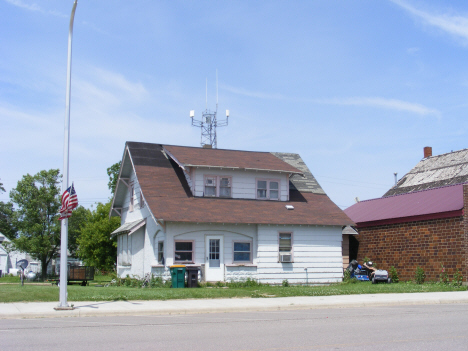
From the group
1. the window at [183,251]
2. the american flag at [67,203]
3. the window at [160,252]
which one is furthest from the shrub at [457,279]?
the american flag at [67,203]

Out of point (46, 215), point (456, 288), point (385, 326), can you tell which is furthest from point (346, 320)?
point (46, 215)

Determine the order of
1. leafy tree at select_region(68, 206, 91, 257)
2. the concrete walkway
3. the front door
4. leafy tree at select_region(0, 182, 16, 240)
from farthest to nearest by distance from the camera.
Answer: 1. leafy tree at select_region(0, 182, 16, 240)
2. leafy tree at select_region(68, 206, 91, 257)
3. the front door
4. the concrete walkway

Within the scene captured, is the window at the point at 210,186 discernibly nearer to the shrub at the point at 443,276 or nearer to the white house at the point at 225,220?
the white house at the point at 225,220

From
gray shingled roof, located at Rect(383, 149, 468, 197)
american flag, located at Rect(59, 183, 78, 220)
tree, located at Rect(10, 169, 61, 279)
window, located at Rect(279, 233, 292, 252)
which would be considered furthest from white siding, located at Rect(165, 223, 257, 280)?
tree, located at Rect(10, 169, 61, 279)

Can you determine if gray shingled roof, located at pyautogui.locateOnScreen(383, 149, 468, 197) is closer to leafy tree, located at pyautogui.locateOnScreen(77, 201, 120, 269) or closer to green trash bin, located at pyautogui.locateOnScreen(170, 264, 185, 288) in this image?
green trash bin, located at pyautogui.locateOnScreen(170, 264, 185, 288)

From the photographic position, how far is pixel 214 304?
55.7 ft

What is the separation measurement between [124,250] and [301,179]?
1114 centimetres

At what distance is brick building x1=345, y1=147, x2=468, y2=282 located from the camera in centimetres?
2453

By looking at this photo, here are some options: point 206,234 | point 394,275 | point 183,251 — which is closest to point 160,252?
point 183,251

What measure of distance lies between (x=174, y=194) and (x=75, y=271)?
7.31 metres

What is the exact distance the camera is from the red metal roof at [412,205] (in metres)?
25.8

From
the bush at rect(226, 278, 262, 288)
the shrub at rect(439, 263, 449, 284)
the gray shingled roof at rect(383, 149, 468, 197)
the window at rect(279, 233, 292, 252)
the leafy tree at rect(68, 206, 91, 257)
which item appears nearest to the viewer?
the shrub at rect(439, 263, 449, 284)

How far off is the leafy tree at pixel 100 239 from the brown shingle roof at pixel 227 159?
46.1 feet

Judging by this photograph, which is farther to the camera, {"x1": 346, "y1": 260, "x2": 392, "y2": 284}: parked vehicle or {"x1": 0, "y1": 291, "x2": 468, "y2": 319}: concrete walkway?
{"x1": 346, "y1": 260, "x2": 392, "y2": 284}: parked vehicle
